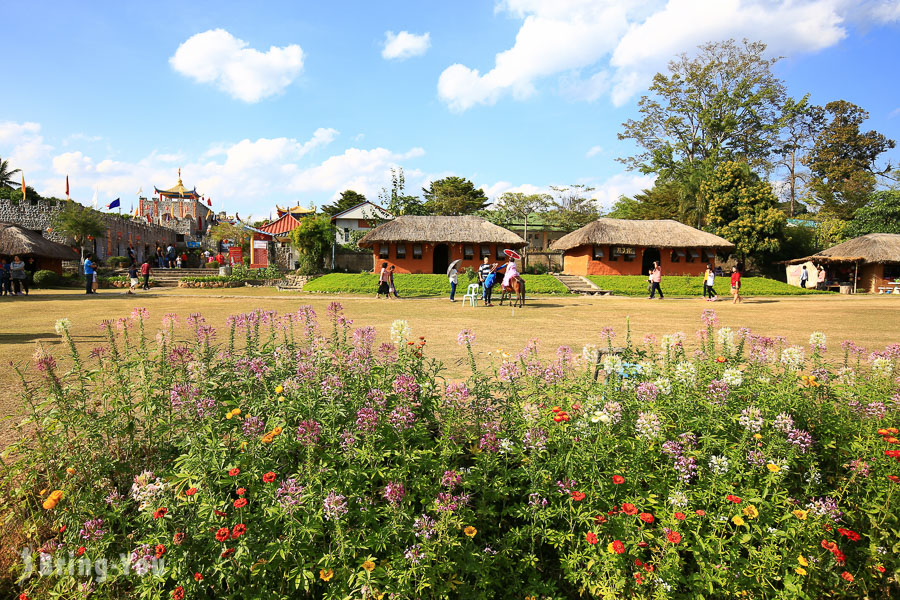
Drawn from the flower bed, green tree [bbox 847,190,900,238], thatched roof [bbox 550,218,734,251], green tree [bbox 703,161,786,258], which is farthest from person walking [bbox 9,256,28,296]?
green tree [bbox 847,190,900,238]

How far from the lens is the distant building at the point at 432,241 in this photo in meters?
32.3

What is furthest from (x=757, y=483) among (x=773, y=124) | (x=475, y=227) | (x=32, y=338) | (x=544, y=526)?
(x=773, y=124)

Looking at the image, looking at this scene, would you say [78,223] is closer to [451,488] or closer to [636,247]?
[636,247]

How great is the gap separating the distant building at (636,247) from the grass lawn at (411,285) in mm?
6574

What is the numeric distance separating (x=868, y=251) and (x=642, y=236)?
13882 millimetres

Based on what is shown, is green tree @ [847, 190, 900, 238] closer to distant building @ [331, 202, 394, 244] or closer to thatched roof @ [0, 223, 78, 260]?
distant building @ [331, 202, 394, 244]

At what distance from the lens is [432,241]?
1275 inches

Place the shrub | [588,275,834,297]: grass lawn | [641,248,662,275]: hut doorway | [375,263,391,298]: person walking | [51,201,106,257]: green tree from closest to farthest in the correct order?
[375,263,391,298]: person walking < the shrub < [588,275,834,297]: grass lawn < [51,201,106,257]: green tree < [641,248,662,275]: hut doorway

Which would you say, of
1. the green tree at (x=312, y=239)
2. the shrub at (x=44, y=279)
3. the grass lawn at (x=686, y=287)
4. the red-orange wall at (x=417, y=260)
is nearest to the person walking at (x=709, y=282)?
the grass lawn at (x=686, y=287)

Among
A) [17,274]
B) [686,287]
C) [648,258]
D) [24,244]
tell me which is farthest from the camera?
[648,258]

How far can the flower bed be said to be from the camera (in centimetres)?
224

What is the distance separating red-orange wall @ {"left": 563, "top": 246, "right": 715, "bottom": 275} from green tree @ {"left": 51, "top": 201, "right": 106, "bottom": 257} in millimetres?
33924

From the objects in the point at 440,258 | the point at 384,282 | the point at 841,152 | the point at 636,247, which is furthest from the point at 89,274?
the point at 841,152

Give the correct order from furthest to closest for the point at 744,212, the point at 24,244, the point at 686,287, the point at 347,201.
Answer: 1. the point at 347,201
2. the point at 744,212
3. the point at 686,287
4. the point at 24,244
